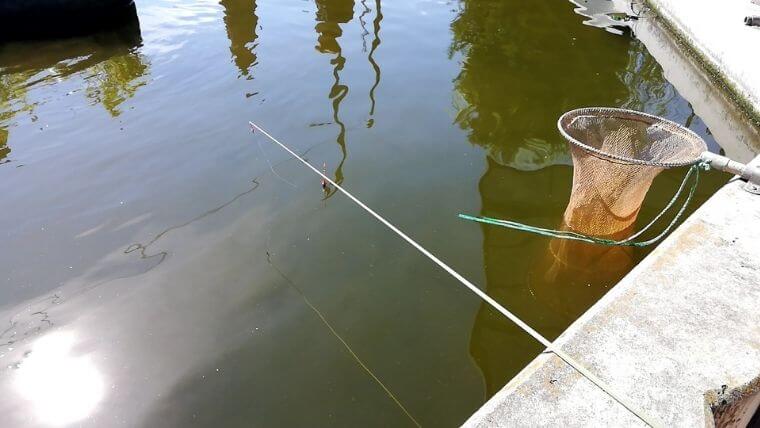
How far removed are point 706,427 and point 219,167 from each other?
484 cm

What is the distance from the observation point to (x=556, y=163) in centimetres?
562

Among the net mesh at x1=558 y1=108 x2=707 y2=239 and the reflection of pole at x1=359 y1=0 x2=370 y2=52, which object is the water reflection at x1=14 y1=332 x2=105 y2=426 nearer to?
the net mesh at x1=558 y1=108 x2=707 y2=239

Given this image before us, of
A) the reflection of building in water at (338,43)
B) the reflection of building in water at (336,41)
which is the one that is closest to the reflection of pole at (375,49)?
the reflection of building in water at (338,43)

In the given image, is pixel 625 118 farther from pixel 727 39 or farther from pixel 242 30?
pixel 242 30

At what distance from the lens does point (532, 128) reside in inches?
251

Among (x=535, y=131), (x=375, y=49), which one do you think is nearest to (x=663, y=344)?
(x=535, y=131)

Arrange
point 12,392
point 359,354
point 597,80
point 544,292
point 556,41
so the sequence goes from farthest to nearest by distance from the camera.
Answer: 1. point 556,41
2. point 597,80
3. point 544,292
4. point 359,354
5. point 12,392

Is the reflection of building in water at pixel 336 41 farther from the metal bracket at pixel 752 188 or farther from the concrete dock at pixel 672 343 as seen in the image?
the metal bracket at pixel 752 188

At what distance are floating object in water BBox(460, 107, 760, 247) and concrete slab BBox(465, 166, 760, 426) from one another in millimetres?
487

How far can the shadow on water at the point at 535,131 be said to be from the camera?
3.83 meters

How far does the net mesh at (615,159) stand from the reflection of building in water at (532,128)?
306mm

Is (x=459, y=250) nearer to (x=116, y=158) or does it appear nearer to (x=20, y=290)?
(x=20, y=290)

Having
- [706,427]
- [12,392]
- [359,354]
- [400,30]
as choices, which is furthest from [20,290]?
[400,30]

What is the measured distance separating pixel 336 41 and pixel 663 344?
792 cm
